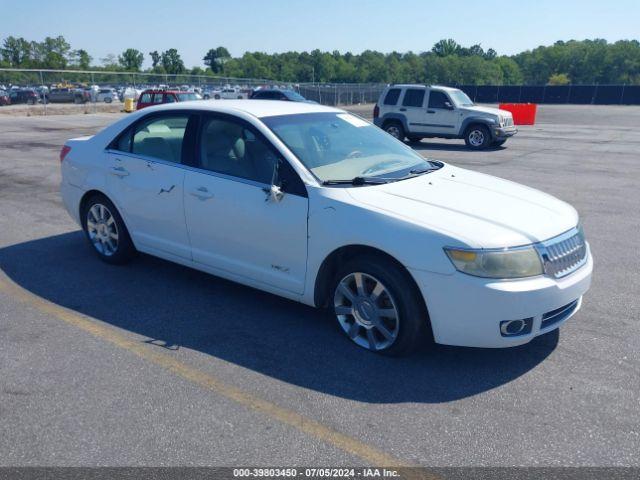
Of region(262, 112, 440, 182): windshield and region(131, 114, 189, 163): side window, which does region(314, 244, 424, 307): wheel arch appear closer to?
region(262, 112, 440, 182): windshield

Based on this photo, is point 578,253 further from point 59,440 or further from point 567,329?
point 59,440

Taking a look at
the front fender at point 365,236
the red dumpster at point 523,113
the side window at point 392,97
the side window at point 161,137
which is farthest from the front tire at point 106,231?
the red dumpster at point 523,113

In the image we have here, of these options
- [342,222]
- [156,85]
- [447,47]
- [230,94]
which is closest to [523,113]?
[230,94]

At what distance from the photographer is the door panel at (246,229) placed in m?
4.30

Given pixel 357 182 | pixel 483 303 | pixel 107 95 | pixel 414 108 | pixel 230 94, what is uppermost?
pixel 357 182

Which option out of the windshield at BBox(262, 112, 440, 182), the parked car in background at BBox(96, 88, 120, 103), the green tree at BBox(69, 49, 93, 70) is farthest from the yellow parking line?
the green tree at BBox(69, 49, 93, 70)

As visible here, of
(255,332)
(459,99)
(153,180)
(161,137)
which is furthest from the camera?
(459,99)

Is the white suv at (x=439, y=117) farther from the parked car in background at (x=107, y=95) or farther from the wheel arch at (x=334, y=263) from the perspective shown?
the parked car in background at (x=107, y=95)

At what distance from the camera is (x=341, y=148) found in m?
4.83

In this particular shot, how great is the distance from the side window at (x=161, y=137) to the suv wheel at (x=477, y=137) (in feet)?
45.6

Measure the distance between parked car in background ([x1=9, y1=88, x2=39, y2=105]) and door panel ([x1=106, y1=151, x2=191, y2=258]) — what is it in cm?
3347

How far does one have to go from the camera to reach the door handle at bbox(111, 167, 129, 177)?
18.0ft

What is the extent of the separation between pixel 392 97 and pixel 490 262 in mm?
15942

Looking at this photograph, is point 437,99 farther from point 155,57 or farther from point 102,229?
point 155,57
